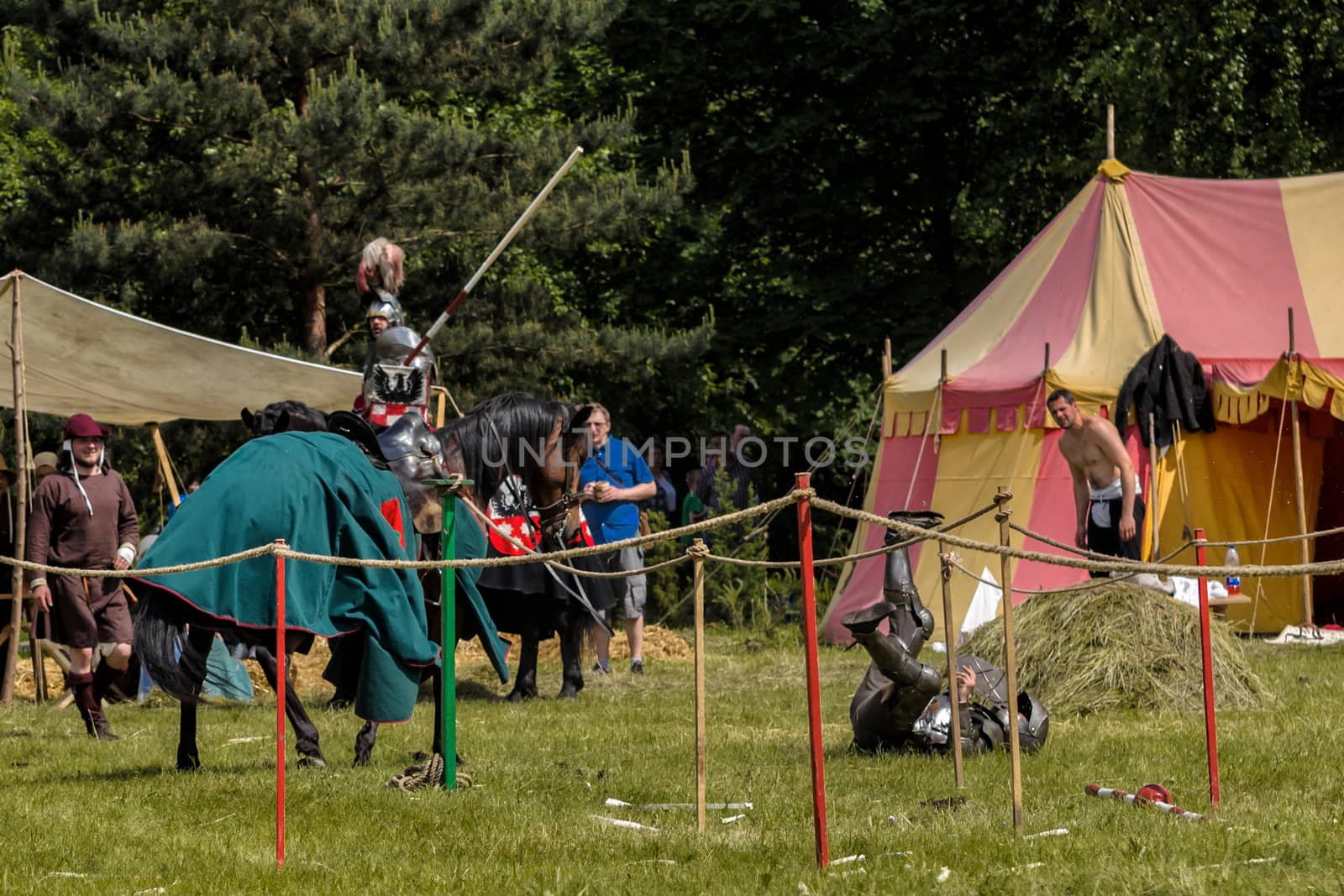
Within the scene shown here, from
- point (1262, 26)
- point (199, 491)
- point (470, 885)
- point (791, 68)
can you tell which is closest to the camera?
point (470, 885)

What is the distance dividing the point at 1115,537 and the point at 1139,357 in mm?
2267

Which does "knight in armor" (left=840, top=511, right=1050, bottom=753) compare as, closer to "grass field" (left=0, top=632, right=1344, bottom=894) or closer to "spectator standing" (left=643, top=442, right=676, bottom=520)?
"grass field" (left=0, top=632, right=1344, bottom=894)

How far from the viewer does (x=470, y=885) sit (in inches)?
183

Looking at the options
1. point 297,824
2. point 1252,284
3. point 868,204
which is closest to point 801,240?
point 868,204

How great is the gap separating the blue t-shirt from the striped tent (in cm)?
194

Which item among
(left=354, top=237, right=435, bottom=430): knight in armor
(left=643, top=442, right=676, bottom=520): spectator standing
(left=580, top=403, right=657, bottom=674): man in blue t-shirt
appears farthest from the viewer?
(left=643, top=442, right=676, bottom=520): spectator standing

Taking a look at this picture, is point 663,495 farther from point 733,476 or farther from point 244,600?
point 244,600

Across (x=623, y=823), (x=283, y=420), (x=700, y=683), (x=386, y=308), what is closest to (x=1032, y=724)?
(x=623, y=823)

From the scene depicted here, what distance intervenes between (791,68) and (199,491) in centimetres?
1484

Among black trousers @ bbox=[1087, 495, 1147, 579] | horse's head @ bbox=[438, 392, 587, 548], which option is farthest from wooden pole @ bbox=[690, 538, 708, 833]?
black trousers @ bbox=[1087, 495, 1147, 579]

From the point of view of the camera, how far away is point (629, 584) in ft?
36.0

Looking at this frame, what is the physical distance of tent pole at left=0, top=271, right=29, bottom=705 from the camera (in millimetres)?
9867

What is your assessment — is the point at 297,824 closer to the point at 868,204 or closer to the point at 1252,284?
the point at 1252,284

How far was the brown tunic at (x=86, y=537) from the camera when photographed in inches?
357
